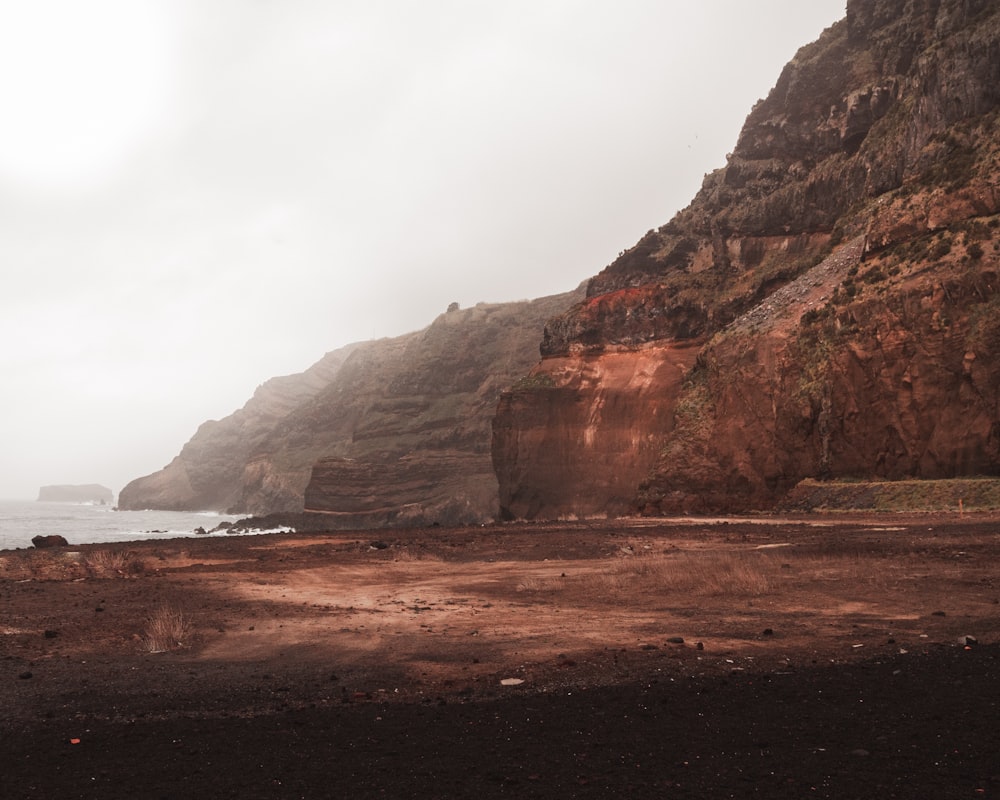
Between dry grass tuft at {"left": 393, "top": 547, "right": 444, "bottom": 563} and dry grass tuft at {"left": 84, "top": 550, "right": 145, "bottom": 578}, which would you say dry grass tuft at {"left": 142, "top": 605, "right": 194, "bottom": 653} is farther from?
dry grass tuft at {"left": 393, "top": 547, "right": 444, "bottom": 563}

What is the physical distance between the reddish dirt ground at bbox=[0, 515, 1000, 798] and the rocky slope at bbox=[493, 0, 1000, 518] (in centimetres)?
2554

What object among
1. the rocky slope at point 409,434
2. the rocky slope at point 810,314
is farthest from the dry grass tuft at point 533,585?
the rocky slope at point 409,434

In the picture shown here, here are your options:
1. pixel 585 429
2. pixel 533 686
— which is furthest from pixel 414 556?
pixel 585 429

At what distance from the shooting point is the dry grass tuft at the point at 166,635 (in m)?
10.6

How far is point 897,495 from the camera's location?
35375 mm

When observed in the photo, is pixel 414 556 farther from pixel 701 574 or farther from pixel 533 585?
pixel 701 574

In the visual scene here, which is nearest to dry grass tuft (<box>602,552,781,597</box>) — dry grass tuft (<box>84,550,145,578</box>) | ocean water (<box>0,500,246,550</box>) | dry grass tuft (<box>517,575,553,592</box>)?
dry grass tuft (<box>517,575,553,592</box>)

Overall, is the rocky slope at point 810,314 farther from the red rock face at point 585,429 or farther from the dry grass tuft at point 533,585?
the dry grass tuft at point 533,585

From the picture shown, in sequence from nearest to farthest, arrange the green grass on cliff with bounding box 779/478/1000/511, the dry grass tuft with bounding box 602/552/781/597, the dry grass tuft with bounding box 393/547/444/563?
the dry grass tuft with bounding box 602/552/781/597 → the dry grass tuft with bounding box 393/547/444/563 → the green grass on cliff with bounding box 779/478/1000/511

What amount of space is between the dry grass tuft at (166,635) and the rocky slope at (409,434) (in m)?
83.8

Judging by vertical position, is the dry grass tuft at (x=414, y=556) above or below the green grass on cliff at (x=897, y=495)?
above

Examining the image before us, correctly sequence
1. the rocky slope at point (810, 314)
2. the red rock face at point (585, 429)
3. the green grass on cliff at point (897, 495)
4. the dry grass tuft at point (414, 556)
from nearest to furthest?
1. the dry grass tuft at point (414, 556)
2. the green grass on cliff at point (897, 495)
3. the rocky slope at point (810, 314)
4. the red rock face at point (585, 429)

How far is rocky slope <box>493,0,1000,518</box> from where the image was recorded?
37.8 metres

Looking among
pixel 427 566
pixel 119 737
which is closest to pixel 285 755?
pixel 119 737
